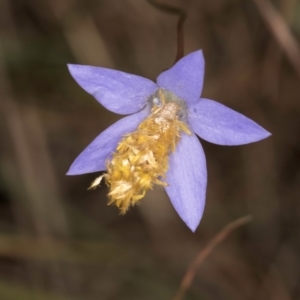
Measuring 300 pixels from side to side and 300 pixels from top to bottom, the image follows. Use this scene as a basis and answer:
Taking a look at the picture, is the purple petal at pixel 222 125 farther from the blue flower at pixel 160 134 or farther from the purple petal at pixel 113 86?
the purple petal at pixel 113 86

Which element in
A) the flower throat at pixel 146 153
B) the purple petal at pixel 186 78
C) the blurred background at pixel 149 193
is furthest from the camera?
the blurred background at pixel 149 193

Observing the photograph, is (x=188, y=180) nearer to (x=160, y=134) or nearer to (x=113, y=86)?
(x=160, y=134)

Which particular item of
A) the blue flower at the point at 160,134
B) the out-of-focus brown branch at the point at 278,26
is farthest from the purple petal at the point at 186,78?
the out-of-focus brown branch at the point at 278,26

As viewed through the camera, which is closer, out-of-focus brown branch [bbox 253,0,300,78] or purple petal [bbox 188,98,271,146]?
purple petal [bbox 188,98,271,146]

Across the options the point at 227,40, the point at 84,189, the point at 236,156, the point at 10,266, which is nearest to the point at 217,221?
the point at 236,156

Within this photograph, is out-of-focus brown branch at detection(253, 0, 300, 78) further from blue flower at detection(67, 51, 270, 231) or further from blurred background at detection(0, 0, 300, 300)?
blue flower at detection(67, 51, 270, 231)

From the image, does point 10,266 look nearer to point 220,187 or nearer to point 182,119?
point 220,187

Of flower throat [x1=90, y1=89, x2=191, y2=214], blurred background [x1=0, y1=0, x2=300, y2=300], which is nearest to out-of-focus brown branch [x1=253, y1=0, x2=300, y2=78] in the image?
blurred background [x1=0, y1=0, x2=300, y2=300]
